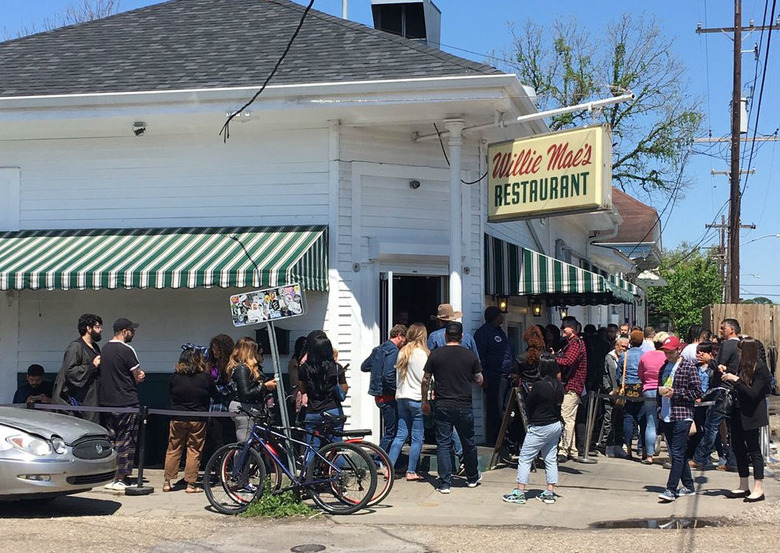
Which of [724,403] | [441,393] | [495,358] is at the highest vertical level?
[495,358]

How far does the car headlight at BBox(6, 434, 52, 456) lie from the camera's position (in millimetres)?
8547

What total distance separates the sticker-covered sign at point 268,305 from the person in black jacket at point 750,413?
4564 millimetres

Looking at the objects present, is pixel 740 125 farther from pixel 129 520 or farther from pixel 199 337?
pixel 129 520

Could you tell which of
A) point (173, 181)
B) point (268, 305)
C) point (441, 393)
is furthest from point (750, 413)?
point (173, 181)

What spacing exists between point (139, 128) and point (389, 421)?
17.3 ft

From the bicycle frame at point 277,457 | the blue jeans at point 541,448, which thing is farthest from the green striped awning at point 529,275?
the bicycle frame at point 277,457

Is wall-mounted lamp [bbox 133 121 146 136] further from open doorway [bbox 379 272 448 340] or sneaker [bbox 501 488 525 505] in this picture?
sneaker [bbox 501 488 525 505]

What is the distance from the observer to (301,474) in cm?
888

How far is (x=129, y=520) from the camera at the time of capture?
341 inches

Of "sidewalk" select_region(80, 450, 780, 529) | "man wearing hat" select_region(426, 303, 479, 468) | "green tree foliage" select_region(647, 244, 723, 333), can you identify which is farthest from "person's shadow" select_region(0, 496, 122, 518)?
"green tree foliage" select_region(647, 244, 723, 333)

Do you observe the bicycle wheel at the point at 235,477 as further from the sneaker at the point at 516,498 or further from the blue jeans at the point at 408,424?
the sneaker at the point at 516,498

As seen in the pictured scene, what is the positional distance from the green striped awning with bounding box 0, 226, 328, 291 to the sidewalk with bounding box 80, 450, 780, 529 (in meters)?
2.47

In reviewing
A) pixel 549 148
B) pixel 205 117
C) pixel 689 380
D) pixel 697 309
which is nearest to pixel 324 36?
pixel 205 117

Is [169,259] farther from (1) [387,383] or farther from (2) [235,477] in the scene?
(2) [235,477]
